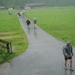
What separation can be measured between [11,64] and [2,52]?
3.27 meters

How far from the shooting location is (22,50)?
60.7 feet

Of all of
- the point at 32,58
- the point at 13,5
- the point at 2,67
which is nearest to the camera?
the point at 2,67

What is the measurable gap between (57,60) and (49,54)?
1919 millimetres

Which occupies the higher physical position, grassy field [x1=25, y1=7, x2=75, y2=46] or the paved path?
the paved path

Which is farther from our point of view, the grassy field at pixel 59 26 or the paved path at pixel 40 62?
the grassy field at pixel 59 26

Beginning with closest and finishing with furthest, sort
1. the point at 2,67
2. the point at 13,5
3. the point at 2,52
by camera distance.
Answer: the point at 2,67, the point at 2,52, the point at 13,5

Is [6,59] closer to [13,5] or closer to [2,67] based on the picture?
[2,67]

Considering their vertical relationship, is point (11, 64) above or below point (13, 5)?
above

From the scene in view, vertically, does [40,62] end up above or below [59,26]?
above

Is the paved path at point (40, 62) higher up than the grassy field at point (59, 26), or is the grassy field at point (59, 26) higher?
the paved path at point (40, 62)

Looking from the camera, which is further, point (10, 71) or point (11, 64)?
point (11, 64)

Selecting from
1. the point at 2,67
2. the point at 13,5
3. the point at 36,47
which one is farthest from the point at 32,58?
the point at 13,5

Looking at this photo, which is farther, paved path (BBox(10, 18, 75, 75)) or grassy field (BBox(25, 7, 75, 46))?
grassy field (BBox(25, 7, 75, 46))

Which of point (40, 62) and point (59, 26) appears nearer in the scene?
point (40, 62)
